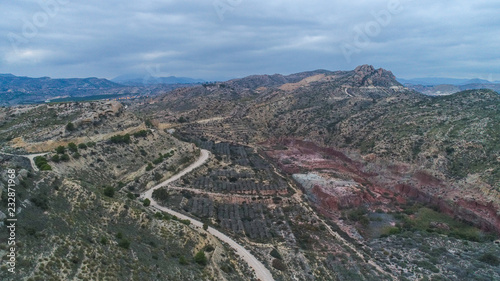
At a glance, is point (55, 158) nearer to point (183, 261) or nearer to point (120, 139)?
point (120, 139)

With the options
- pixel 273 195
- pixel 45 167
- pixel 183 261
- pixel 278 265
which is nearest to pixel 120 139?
pixel 45 167

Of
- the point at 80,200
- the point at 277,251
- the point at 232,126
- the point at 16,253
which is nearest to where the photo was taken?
the point at 16,253

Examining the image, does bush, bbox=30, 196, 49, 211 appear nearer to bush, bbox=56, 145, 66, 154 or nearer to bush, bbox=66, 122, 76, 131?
bush, bbox=56, 145, 66, 154

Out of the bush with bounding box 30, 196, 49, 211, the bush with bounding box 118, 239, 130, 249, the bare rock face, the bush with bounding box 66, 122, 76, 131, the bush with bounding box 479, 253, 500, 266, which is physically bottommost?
the bare rock face

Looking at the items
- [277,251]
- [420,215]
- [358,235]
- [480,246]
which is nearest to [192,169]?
[277,251]

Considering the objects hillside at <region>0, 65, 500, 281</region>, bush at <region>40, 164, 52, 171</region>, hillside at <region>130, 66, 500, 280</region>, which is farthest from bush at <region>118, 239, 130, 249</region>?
bush at <region>40, 164, 52, 171</region>

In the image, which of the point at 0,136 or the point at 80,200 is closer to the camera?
the point at 80,200

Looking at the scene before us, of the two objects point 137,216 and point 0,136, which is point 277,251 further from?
point 0,136
